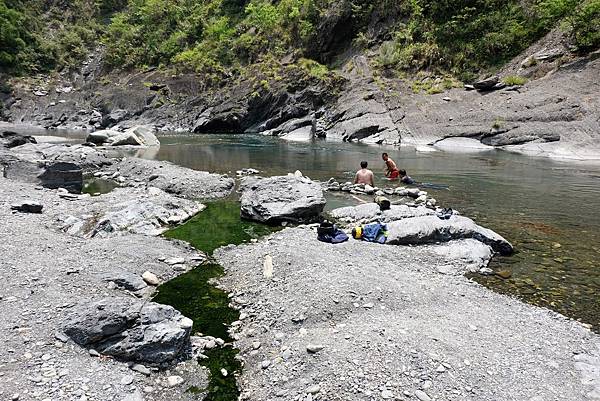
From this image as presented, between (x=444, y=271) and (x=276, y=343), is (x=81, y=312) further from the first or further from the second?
(x=444, y=271)

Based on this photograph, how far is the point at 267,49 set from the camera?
58.7 m

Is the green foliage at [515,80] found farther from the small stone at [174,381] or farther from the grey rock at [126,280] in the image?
the small stone at [174,381]

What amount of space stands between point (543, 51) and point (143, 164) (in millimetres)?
35070

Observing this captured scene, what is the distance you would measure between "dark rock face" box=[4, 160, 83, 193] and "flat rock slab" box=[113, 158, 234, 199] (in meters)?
2.81

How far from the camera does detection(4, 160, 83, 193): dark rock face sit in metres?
16.6

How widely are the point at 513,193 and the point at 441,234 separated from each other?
863 cm

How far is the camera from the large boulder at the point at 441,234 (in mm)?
10698

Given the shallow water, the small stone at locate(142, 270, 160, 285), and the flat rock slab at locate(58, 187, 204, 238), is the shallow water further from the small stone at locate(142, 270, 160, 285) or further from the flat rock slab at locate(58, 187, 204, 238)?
the small stone at locate(142, 270, 160, 285)

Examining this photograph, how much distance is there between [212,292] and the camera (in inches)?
336

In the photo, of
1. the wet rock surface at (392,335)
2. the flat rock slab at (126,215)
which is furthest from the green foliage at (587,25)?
the flat rock slab at (126,215)

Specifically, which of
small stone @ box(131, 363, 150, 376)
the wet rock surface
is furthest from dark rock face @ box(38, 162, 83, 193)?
small stone @ box(131, 363, 150, 376)

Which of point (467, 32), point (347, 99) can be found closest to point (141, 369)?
point (347, 99)

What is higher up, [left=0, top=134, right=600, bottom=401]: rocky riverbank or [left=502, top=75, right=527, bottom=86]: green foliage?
[left=502, top=75, right=527, bottom=86]: green foliage

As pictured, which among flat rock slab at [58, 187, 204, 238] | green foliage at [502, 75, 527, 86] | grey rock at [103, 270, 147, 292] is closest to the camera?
grey rock at [103, 270, 147, 292]
